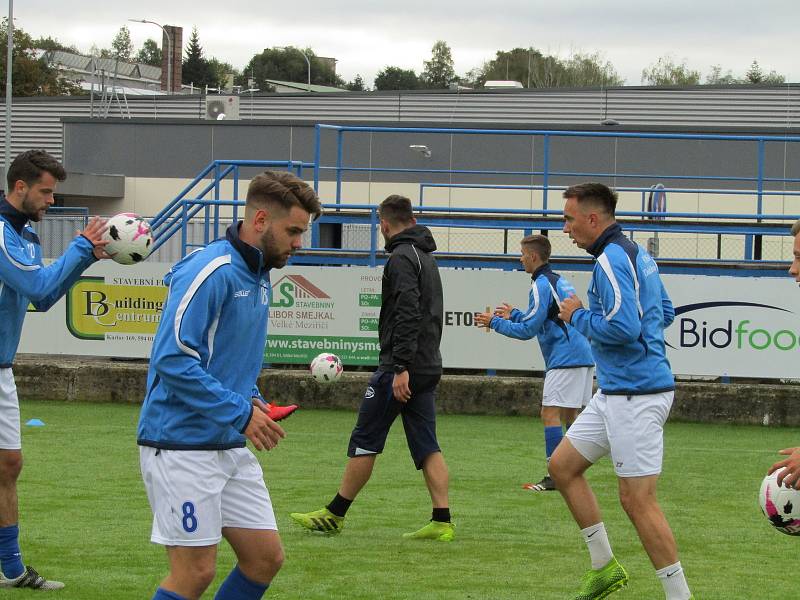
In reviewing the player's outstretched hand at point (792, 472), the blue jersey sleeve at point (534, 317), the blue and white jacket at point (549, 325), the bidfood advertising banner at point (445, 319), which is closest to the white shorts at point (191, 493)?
the player's outstretched hand at point (792, 472)

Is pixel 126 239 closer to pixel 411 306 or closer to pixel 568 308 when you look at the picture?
pixel 568 308

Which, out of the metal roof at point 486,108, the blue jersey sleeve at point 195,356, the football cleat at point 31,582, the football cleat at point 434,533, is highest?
the metal roof at point 486,108

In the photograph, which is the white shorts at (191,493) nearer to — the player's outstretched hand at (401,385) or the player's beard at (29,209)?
the player's beard at (29,209)

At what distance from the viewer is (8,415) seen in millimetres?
6602

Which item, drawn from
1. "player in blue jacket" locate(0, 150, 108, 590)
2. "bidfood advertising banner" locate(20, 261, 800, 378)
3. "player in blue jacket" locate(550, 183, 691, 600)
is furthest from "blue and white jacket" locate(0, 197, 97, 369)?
"bidfood advertising banner" locate(20, 261, 800, 378)

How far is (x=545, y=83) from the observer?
89250 mm

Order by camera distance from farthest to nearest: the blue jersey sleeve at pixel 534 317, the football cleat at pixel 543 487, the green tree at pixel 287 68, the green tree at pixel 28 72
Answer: the green tree at pixel 287 68 < the green tree at pixel 28 72 < the football cleat at pixel 543 487 < the blue jersey sleeve at pixel 534 317

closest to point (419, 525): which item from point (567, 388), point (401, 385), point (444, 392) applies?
point (401, 385)

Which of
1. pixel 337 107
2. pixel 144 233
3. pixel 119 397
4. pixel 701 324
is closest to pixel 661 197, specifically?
pixel 701 324

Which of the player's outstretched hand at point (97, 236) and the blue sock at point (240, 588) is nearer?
the blue sock at point (240, 588)

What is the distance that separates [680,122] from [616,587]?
34015 mm

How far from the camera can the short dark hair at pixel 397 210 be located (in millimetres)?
8367

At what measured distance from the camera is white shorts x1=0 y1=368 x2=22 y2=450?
6586 mm

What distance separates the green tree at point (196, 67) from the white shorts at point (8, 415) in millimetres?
118244
